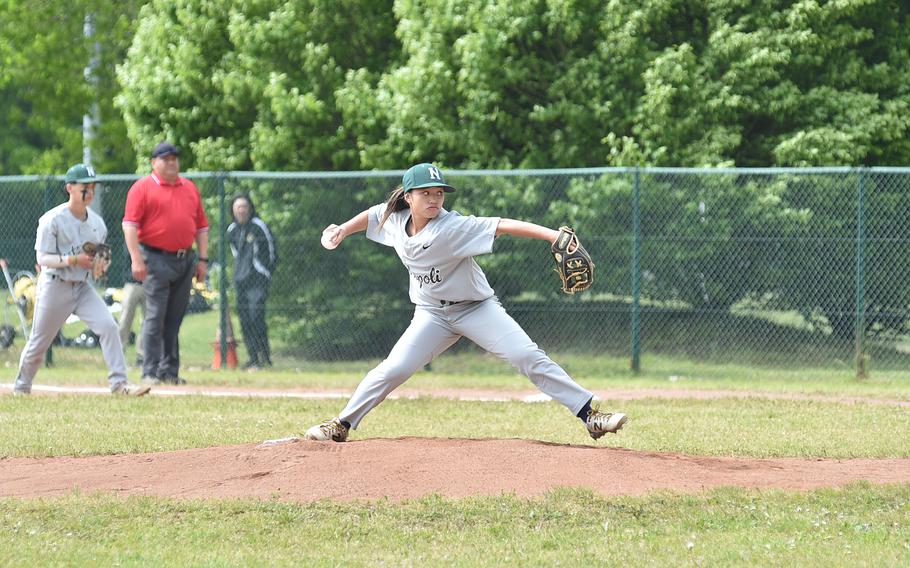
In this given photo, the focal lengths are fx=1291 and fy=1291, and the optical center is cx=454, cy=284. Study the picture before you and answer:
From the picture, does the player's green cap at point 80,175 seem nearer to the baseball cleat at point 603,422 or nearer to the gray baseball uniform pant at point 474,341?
the gray baseball uniform pant at point 474,341

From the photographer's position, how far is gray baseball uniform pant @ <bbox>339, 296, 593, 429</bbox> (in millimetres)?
7738

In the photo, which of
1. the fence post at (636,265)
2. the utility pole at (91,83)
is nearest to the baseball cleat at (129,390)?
the fence post at (636,265)

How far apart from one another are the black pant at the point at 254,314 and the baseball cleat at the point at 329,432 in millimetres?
7203

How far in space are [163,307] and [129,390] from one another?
45.4 inches

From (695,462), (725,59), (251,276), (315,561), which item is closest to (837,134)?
(725,59)

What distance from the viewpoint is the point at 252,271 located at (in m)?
15.0

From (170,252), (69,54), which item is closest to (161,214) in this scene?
(170,252)

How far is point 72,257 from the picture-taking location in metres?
11.2

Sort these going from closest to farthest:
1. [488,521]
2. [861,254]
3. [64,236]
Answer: [488,521] → [64,236] → [861,254]

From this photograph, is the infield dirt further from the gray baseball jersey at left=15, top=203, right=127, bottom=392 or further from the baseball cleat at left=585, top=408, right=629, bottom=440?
the gray baseball jersey at left=15, top=203, right=127, bottom=392

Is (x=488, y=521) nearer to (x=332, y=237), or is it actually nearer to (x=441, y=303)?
(x=441, y=303)

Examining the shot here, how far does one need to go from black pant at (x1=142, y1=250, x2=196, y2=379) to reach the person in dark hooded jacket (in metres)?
2.28

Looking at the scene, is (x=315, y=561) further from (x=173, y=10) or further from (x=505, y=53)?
(x=173, y=10)

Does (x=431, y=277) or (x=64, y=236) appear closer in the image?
(x=431, y=277)
